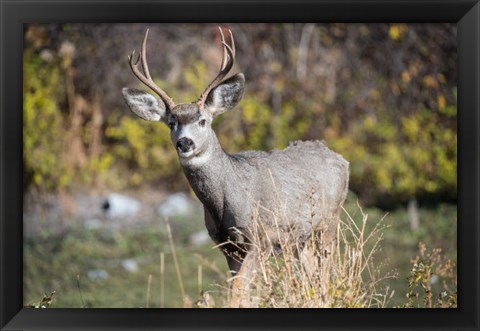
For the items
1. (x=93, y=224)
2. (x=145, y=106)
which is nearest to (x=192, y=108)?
(x=145, y=106)

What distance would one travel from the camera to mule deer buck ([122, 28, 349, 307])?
21.3 feet

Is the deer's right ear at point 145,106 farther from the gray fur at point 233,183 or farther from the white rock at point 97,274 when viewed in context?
the white rock at point 97,274

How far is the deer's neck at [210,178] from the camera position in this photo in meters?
6.59

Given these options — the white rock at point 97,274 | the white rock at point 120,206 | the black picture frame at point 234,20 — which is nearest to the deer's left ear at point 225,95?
the black picture frame at point 234,20

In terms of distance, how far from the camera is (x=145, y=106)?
678 centimetres

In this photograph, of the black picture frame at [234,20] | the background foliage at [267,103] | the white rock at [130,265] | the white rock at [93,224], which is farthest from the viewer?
the background foliage at [267,103]

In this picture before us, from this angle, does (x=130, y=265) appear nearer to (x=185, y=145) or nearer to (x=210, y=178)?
(x=210, y=178)

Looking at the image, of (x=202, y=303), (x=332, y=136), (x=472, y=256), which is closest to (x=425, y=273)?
(x=472, y=256)

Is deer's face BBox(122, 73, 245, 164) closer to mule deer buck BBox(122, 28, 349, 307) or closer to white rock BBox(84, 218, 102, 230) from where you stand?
mule deer buck BBox(122, 28, 349, 307)

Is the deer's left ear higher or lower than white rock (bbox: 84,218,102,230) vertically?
higher

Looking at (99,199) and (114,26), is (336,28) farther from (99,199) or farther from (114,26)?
(99,199)

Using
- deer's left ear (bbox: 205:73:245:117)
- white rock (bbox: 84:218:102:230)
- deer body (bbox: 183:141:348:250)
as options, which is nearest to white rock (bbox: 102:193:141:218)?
white rock (bbox: 84:218:102:230)

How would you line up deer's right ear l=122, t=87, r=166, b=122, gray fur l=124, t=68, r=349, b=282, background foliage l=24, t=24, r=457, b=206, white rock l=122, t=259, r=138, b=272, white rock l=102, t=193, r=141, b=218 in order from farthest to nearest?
white rock l=102, t=193, r=141, b=218
background foliage l=24, t=24, r=457, b=206
white rock l=122, t=259, r=138, b=272
deer's right ear l=122, t=87, r=166, b=122
gray fur l=124, t=68, r=349, b=282

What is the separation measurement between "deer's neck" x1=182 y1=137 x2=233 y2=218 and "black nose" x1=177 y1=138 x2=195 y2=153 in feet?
0.48
